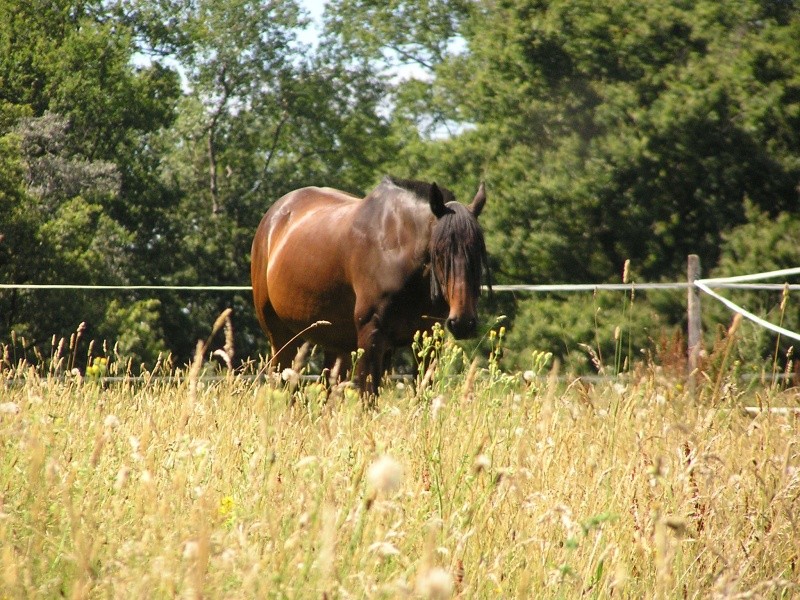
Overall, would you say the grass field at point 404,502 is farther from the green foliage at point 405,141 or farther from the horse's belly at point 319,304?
the green foliage at point 405,141

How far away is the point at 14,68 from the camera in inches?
1363

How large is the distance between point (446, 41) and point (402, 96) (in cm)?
246

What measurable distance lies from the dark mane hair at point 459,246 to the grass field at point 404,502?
6.07ft

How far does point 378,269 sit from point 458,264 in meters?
0.91

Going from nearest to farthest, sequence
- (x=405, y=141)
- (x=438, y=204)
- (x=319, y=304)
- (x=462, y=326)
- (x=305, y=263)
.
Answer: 1. (x=462, y=326)
2. (x=438, y=204)
3. (x=319, y=304)
4. (x=305, y=263)
5. (x=405, y=141)

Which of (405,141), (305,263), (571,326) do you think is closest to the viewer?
(305,263)

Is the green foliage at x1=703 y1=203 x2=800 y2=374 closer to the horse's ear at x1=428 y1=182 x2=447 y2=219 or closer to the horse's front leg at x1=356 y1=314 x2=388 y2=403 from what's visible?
the horse's front leg at x1=356 y1=314 x2=388 y2=403

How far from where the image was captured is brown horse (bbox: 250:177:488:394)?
6.17m

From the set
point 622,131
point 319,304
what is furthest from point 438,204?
point 622,131

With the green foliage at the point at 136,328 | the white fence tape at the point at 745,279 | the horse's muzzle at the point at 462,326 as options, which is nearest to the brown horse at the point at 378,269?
the horse's muzzle at the point at 462,326

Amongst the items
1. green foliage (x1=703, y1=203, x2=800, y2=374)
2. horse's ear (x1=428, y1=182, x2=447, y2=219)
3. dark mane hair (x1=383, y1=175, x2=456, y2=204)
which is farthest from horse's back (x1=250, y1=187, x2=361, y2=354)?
green foliage (x1=703, y1=203, x2=800, y2=374)

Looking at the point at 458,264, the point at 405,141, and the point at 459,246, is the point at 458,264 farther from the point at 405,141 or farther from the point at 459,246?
the point at 405,141

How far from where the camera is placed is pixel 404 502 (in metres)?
3.05

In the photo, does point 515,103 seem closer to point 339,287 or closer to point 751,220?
point 751,220
